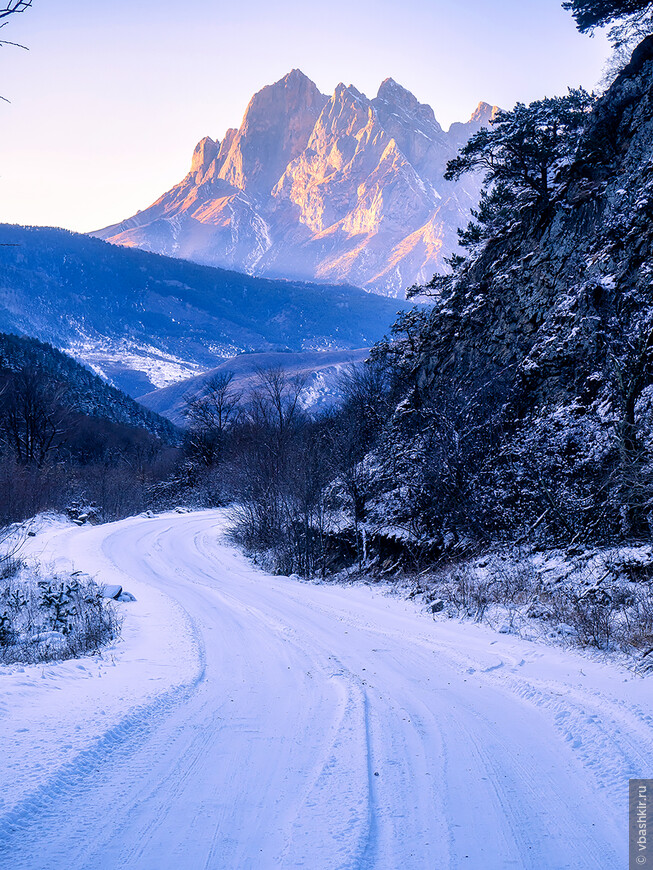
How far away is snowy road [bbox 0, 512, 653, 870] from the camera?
9.36 ft

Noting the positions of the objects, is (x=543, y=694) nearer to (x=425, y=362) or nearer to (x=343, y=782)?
(x=343, y=782)

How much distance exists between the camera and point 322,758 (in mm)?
3949

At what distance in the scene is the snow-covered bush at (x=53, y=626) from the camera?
291 inches

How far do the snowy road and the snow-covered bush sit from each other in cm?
92

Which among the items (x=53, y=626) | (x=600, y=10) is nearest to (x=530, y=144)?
(x=600, y=10)

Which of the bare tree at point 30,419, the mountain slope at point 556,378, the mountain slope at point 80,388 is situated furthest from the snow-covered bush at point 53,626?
the mountain slope at point 80,388

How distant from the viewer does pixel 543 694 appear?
532 centimetres

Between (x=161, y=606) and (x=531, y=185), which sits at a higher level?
(x=531, y=185)

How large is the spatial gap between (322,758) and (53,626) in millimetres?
7298

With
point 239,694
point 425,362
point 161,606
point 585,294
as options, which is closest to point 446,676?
point 239,694

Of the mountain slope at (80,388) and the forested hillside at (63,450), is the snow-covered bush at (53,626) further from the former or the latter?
the mountain slope at (80,388)

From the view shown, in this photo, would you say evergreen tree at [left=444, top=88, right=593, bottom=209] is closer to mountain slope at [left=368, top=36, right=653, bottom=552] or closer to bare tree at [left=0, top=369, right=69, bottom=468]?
mountain slope at [left=368, top=36, right=653, bottom=552]

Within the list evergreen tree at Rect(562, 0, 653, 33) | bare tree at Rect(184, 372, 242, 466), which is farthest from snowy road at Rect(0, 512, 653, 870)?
bare tree at Rect(184, 372, 242, 466)

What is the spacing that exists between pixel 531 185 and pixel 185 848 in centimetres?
2217
